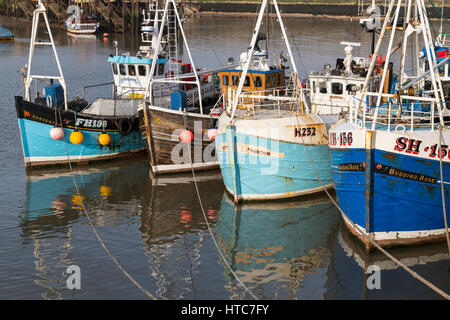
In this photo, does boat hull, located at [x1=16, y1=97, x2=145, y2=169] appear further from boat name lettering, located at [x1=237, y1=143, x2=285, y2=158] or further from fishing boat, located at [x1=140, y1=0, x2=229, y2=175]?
boat name lettering, located at [x1=237, y1=143, x2=285, y2=158]

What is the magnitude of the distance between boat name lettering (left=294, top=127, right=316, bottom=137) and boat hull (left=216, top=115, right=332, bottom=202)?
0.16 feet

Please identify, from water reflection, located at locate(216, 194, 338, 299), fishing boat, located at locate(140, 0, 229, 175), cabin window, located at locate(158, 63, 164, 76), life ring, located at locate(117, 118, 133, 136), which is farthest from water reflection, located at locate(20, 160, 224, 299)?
cabin window, located at locate(158, 63, 164, 76)

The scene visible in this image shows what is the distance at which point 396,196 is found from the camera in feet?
51.8

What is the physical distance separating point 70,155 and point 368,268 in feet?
47.3

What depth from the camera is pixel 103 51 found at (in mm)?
68750

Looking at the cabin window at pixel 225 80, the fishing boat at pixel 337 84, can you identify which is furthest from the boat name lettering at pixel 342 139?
the cabin window at pixel 225 80

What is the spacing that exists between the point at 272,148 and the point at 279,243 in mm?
3484

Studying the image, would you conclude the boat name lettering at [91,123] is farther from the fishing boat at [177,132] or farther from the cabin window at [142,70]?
the cabin window at [142,70]

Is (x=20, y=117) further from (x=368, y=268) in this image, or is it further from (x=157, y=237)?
(x=368, y=268)

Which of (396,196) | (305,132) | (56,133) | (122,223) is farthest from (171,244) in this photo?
(56,133)

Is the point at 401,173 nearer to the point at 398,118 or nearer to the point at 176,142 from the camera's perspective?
the point at 398,118

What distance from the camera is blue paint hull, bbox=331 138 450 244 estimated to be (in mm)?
15547

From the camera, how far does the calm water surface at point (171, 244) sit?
1485 centimetres
